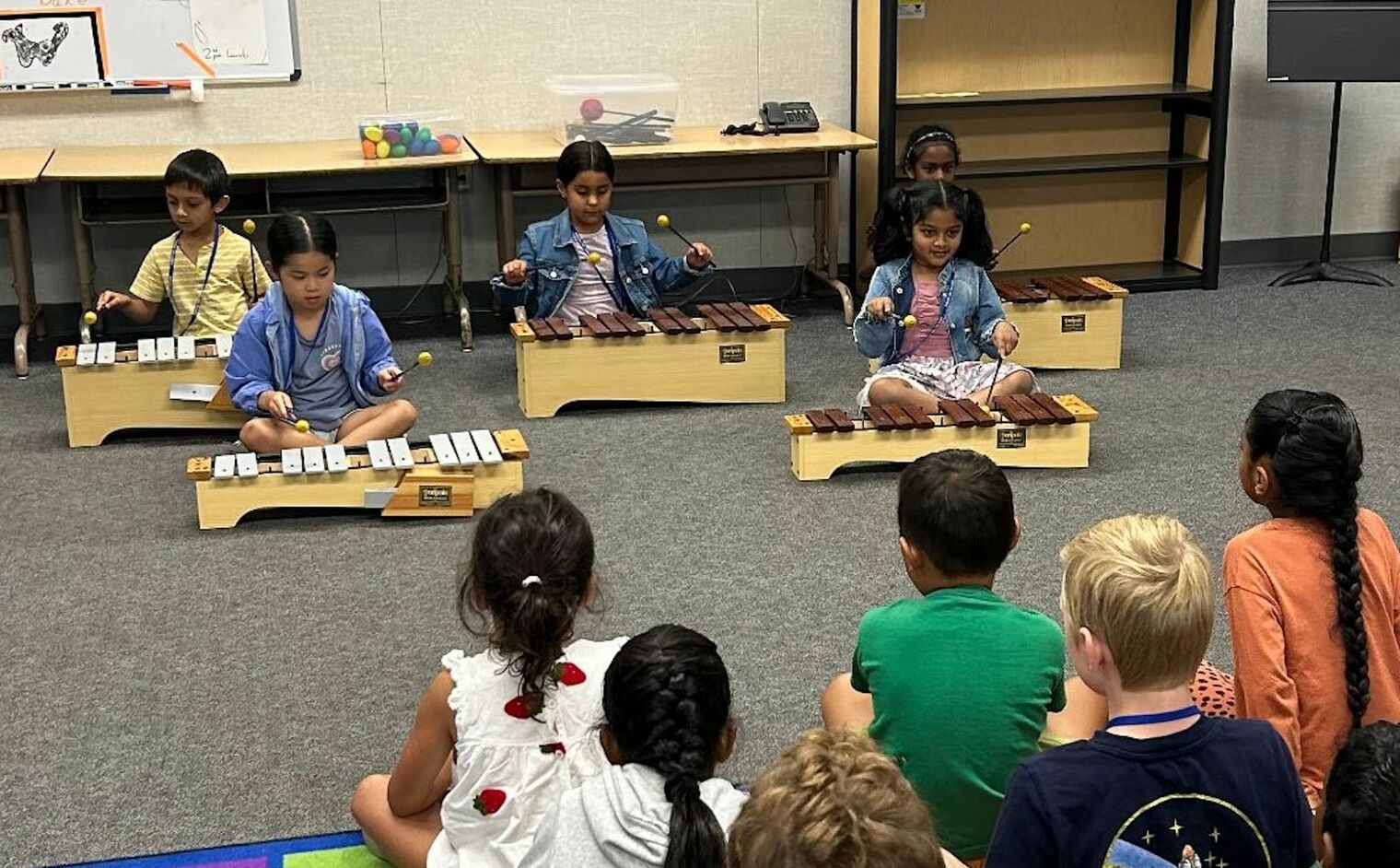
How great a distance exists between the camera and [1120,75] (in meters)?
6.98

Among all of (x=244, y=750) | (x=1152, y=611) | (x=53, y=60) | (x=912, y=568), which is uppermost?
(x=53, y=60)

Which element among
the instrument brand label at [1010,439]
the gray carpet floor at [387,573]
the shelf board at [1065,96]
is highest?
the shelf board at [1065,96]

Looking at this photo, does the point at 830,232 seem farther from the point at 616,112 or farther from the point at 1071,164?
the point at 1071,164

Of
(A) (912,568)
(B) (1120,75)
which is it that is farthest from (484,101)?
(A) (912,568)

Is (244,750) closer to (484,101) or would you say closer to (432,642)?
(432,642)

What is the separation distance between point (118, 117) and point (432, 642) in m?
3.54

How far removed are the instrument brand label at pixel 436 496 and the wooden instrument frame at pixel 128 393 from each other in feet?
3.34

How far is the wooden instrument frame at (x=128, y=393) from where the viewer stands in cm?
488

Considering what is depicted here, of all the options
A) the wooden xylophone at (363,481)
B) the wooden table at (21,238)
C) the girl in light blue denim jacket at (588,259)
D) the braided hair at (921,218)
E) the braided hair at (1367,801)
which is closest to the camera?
the braided hair at (1367,801)

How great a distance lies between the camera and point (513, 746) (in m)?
2.22

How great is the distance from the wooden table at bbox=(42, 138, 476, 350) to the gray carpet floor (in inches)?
22.0

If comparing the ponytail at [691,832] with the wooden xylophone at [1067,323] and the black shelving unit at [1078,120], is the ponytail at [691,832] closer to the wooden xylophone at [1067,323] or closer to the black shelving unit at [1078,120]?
the wooden xylophone at [1067,323]

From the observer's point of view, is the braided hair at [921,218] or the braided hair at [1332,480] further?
the braided hair at [921,218]

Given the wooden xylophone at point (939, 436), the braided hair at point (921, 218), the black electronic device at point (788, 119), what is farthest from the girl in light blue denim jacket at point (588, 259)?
the wooden xylophone at point (939, 436)
